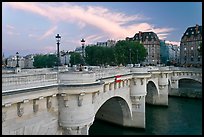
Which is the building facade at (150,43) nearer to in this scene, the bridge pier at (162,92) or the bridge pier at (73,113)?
the bridge pier at (162,92)

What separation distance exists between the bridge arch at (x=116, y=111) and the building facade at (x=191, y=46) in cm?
6070

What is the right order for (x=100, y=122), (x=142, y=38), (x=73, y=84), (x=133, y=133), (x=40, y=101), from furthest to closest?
(x=142, y=38)
(x=100, y=122)
(x=133, y=133)
(x=73, y=84)
(x=40, y=101)

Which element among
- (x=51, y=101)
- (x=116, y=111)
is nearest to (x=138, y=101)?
(x=116, y=111)

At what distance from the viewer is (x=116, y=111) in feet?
91.8

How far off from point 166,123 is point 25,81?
2320cm

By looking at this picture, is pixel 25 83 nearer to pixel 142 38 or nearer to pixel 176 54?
pixel 142 38

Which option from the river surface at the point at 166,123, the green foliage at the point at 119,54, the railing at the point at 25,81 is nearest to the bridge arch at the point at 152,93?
the river surface at the point at 166,123

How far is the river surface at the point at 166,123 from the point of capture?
26.5 metres

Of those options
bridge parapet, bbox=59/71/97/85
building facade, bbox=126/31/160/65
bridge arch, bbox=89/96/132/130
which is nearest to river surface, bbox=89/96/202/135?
bridge arch, bbox=89/96/132/130

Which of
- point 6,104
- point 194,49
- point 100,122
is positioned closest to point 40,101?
point 6,104

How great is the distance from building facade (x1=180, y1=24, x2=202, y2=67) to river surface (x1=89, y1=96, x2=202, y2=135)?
47.0 meters

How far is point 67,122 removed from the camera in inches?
530

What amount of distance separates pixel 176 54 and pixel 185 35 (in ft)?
220

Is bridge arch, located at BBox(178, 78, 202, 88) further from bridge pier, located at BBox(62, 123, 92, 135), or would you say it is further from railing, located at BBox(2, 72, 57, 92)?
railing, located at BBox(2, 72, 57, 92)
